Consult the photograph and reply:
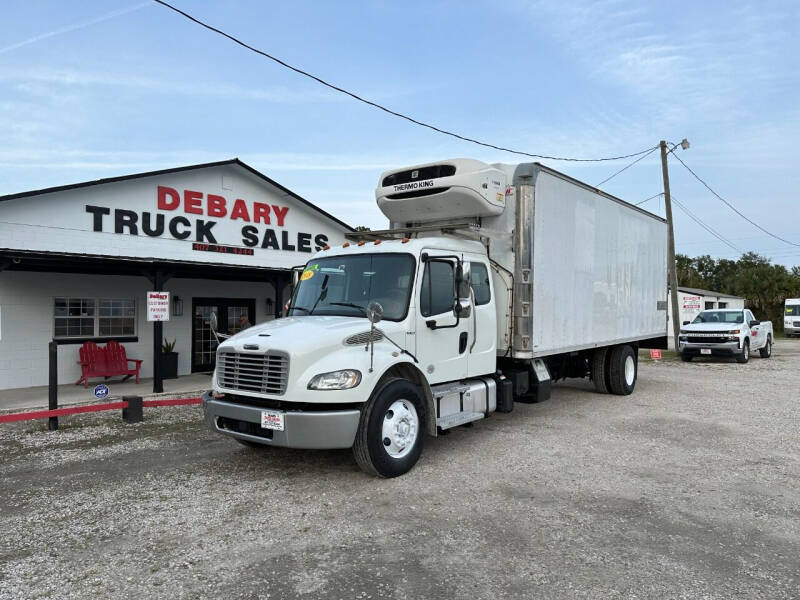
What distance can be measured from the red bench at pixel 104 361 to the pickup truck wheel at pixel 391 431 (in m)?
9.55

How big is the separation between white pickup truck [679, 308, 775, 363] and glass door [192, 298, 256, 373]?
13899 mm

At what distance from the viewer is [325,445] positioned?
5008 mm

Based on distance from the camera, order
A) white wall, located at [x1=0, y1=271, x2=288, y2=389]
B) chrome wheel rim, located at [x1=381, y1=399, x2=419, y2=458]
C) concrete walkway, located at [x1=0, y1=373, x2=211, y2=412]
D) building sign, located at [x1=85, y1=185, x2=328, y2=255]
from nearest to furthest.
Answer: chrome wheel rim, located at [x1=381, y1=399, x2=419, y2=458], concrete walkway, located at [x1=0, y1=373, x2=211, y2=412], white wall, located at [x1=0, y1=271, x2=288, y2=389], building sign, located at [x1=85, y1=185, x2=328, y2=255]

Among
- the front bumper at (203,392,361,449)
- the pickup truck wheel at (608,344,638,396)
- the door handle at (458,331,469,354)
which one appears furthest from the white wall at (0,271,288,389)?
the pickup truck wheel at (608,344,638,396)

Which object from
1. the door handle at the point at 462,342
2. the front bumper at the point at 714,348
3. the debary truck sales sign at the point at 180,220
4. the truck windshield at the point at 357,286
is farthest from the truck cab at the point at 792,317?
the truck windshield at the point at 357,286

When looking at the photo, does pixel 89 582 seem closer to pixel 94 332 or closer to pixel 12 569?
pixel 12 569

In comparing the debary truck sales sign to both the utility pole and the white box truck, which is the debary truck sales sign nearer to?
the white box truck

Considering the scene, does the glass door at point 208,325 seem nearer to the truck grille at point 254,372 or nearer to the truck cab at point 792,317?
the truck grille at point 254,372

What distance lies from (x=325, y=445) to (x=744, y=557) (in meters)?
3.29

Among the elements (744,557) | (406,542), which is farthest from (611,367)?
(406,542)

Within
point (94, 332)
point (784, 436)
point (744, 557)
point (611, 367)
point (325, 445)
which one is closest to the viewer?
point (744, 557)

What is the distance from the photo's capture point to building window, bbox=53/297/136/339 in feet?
42.3

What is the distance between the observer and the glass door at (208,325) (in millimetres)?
15242

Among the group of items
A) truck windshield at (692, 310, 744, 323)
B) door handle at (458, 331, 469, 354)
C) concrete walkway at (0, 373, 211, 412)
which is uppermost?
truck windshield at (692, 310, 744, 323)
